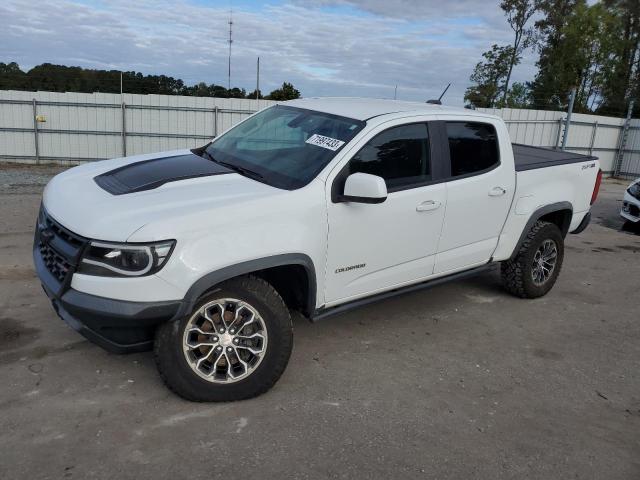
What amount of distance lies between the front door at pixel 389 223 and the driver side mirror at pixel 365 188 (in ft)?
0.47

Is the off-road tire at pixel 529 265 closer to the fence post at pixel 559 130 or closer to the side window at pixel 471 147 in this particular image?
the side window at pixel 471 147

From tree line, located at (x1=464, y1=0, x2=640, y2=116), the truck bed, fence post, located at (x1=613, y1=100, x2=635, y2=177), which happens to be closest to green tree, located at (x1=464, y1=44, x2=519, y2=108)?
tree line, located at (x1=464, y1=0, x2=640, y2=116)

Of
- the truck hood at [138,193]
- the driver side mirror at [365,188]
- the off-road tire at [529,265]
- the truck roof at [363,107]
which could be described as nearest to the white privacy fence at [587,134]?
the off-road tire at [529,265]

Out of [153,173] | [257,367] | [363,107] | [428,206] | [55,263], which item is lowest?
[257,367]

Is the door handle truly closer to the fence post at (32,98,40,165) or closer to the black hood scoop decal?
the black hood scoop decal

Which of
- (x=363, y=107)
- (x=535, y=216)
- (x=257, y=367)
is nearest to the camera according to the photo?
(x=257, y=367)

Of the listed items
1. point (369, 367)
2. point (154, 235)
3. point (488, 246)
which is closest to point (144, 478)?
point (154, 235)

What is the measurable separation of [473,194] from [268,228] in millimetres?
1959

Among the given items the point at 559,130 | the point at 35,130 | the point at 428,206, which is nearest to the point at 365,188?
the point at 428,206

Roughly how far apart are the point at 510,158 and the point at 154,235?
3270 millimetres

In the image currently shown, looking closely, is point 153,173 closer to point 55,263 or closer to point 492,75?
point 55,263

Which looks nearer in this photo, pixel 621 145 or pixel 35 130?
pixel 35 130

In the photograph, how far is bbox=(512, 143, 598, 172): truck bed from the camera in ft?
16.9

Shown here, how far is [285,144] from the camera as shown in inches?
158
